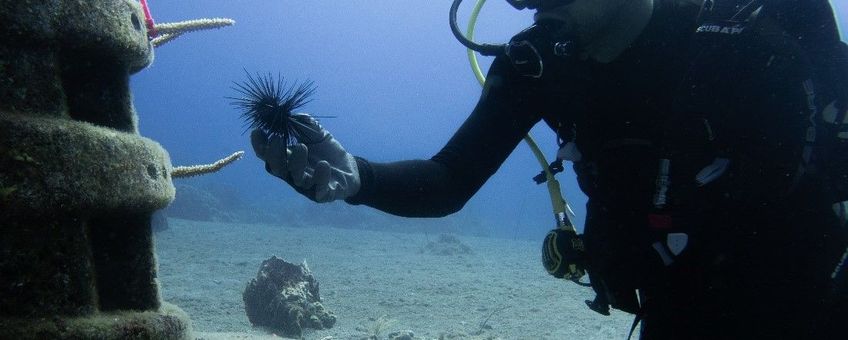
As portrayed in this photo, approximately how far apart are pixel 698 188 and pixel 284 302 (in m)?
6.54

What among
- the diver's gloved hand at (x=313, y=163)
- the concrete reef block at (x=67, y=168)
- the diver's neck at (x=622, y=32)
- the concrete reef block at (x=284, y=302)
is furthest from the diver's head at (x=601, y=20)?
the concrete reef block at (x=284, y=302)

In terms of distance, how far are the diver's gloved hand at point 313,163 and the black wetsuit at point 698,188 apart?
0.18 metres

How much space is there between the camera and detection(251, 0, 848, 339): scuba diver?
2189mm

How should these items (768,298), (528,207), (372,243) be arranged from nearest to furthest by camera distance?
(768,298) < (372,243) < (528,207)

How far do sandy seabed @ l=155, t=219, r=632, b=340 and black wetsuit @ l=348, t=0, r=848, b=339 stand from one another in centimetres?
475

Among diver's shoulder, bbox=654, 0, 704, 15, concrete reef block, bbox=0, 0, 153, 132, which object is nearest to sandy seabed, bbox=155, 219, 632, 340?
concrete reef block, bbox=0, 0, 153, 132

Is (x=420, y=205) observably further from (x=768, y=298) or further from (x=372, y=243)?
(x=372, y=243)

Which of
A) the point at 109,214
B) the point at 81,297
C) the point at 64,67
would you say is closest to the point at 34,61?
the point at 64,67

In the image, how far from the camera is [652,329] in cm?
241

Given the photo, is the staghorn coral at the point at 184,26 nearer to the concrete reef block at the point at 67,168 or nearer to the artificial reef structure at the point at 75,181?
the artificial reef structure at the point at 75,181

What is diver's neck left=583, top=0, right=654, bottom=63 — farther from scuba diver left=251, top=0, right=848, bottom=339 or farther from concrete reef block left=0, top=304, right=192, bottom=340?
concrete reef block left=0, top=304, right=192, bottom=340

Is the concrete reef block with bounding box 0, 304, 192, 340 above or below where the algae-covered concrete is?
below

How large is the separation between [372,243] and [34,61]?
65.7 ft

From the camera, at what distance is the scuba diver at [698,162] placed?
219cm
